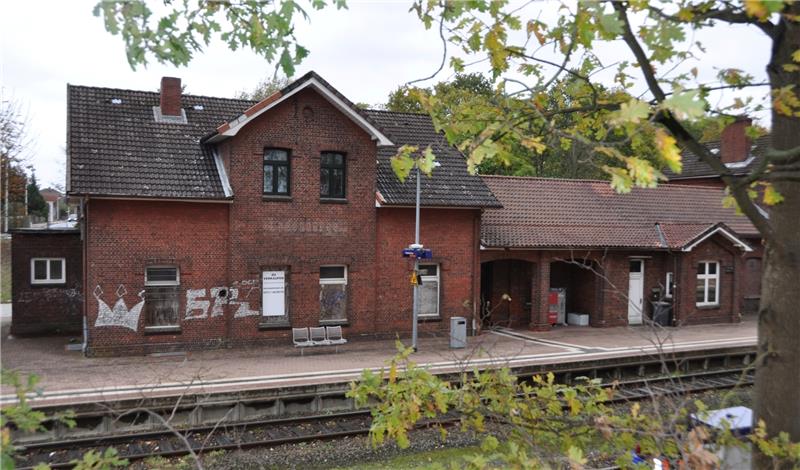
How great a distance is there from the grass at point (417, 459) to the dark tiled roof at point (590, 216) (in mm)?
10818

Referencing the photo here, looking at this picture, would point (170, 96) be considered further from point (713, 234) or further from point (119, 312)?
point (713, 234)

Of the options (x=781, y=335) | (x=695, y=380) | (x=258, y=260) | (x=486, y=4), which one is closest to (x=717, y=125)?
(x=781, y=335)

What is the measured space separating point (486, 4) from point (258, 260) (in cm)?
A: 1482

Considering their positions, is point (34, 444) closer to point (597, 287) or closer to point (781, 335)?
point (781, 335)

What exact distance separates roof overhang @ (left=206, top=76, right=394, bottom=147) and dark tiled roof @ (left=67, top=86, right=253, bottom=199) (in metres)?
1.10

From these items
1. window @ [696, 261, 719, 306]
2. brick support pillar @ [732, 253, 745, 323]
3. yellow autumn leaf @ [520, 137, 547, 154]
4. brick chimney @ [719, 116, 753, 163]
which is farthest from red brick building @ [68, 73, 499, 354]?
brick chimney @ [719, 116, 753, 163]

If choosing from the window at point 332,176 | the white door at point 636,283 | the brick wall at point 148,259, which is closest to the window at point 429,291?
the window at point 332,176

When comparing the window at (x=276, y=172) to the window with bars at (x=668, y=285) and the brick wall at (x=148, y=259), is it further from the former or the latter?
the window with bars at (x=668, y=285)

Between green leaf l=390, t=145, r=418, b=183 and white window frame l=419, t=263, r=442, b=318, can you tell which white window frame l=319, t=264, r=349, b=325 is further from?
green leaf l=390, t=145, r=418, b=183

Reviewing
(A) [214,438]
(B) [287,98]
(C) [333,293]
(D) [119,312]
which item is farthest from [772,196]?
(D) [119,312]

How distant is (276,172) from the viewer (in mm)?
18516

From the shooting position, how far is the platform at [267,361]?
1324 centimetres

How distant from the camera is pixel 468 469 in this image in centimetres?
363

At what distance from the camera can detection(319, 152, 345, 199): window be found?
1908 centimetres
